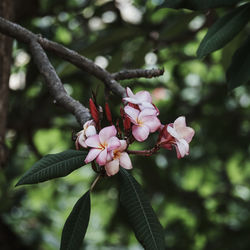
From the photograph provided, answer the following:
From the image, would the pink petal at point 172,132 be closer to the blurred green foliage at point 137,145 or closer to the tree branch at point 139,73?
the tree branch at point 139,73

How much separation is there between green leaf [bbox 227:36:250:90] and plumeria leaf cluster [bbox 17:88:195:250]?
22cm

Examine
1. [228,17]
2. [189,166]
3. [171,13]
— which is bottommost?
[189,166]

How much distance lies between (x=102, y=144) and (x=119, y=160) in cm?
4

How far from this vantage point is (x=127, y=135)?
0.69m

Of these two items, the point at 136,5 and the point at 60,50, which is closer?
the point at 60,50

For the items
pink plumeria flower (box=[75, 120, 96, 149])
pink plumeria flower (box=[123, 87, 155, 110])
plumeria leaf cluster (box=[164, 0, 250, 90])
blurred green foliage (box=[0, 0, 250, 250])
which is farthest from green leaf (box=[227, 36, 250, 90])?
blurred green foliage (box=[0, 0, 250, 250])

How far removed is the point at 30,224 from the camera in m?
2.28

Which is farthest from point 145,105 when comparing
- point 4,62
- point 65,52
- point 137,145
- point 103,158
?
point 137,145

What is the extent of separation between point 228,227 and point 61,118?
965mm

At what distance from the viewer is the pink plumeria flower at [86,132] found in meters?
0.64

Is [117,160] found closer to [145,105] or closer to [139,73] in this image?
[145,105]

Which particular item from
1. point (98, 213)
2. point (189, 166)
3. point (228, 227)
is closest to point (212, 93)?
point (189, 166)

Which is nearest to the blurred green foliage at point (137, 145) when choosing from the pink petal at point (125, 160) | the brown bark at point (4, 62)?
the brown bark at point (4, 62)

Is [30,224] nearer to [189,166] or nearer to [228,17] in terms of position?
[189,166]
